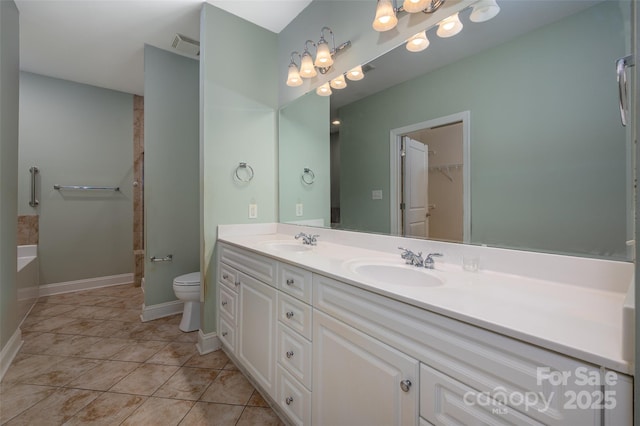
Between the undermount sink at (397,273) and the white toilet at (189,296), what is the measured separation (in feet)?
5.37

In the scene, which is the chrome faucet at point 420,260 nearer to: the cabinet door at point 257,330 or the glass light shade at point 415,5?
the cabinet door at point 257,330

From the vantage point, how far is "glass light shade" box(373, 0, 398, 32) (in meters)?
1.32

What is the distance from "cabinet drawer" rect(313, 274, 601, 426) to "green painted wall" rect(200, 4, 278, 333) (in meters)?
1.45

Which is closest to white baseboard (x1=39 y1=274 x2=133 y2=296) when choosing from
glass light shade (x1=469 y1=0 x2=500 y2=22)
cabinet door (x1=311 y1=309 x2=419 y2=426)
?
cabinet door (x1=311 y1=309 x2=419 y2=426)

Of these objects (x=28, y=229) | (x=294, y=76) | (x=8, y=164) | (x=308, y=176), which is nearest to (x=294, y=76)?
(x=294, y=76)

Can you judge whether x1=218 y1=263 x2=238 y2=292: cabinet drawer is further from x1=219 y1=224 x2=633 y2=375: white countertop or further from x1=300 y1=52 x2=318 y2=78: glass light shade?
x1=300 y1=52 x2=318 y2=78: glass light shade

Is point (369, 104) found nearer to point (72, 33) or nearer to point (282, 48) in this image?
point (282, 48)

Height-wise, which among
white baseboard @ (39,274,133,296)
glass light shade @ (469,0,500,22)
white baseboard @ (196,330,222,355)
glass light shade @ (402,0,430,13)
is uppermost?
glass light shade @ (402,0,430,13)

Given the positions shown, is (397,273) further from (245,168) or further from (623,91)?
(245,168)

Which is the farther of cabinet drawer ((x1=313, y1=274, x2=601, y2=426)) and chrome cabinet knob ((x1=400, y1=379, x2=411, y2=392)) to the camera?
chrome cabinet knob ((x1=400, y1=379, x2=411, y2=392))

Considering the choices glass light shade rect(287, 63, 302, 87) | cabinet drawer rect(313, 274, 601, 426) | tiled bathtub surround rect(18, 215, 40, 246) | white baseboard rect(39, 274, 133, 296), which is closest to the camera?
cabinet drawer rect(313, 274, 601, 426)

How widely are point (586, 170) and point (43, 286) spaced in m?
4.72

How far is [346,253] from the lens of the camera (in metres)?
1.49

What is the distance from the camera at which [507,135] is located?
1.09 meters
